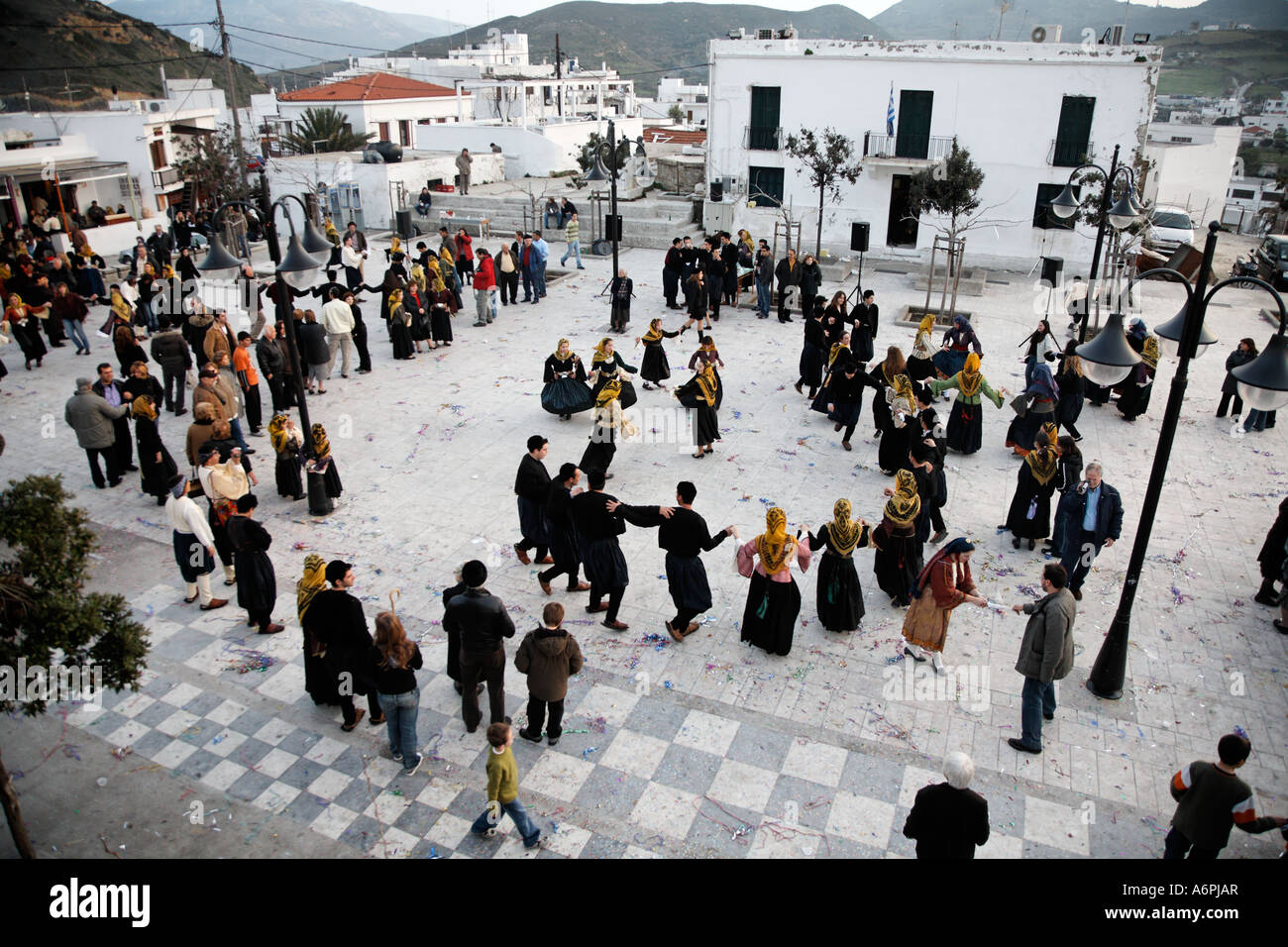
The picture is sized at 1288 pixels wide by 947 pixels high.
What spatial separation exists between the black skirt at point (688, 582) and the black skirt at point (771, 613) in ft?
1.37

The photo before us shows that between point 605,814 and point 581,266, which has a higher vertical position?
point 581,266

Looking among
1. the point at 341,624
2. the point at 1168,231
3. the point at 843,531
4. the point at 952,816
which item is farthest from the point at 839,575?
the point at 1168,231

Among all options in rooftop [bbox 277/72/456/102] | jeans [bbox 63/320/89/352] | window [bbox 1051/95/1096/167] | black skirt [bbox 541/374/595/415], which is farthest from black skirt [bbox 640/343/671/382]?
rooftop [bbox 277/72/456/102]

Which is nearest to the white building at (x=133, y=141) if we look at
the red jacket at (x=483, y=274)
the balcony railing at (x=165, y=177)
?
the balcony railing at (x=165, y=177)

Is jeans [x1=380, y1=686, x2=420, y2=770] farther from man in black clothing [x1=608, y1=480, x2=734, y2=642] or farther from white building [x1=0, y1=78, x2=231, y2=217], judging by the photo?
white building [x1=0, y1=78, x2=231, y2=217]

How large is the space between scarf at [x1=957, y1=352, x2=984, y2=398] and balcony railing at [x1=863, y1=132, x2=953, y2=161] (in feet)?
51.2

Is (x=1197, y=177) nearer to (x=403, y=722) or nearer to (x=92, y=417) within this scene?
(x=92, y=417)

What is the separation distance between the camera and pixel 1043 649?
6449mm

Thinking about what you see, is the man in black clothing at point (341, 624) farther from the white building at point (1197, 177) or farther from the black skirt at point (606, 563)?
the white building at point (1197, 177)

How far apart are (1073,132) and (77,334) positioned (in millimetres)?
24378

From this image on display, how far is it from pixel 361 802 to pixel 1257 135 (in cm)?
11695
